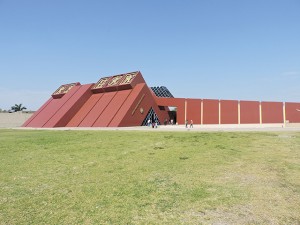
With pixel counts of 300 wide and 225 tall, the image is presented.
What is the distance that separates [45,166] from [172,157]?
5565mm

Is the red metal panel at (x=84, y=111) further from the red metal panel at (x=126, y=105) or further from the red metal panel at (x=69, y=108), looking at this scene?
the red metal panel at (x=126, y=105)

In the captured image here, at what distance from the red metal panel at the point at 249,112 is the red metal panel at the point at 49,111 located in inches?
1258

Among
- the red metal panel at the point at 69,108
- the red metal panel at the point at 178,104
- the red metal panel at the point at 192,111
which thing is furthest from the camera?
the red metal panel at the point at 192,111

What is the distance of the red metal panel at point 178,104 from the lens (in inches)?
1828

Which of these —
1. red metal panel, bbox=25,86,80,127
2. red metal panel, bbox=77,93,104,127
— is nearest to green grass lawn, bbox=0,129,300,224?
red metal panel, bbox=77,93,104,127

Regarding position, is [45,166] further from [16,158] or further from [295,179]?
[295,179]

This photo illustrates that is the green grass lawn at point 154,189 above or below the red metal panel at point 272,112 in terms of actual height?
below

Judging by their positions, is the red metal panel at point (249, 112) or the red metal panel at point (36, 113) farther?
the red metal panel at point (36, 113)

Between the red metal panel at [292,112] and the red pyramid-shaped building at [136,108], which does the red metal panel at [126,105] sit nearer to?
the red pyramid-shaped building at [136,108]

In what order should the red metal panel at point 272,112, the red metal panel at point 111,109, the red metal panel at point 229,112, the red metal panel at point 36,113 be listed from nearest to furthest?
the red metal panel at point 111,109 → the red metal panel at point 229,112 → the red metal panel at point 272,112 → the red metal panel at point 36,113

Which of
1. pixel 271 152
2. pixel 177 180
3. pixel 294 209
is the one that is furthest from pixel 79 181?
pixel 271 152

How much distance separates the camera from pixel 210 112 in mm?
47594

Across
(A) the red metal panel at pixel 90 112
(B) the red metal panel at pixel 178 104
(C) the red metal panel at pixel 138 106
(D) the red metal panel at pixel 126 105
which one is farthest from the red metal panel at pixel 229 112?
(A) the red metal panel at pixel 90 112

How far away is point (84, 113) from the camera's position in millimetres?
45031
